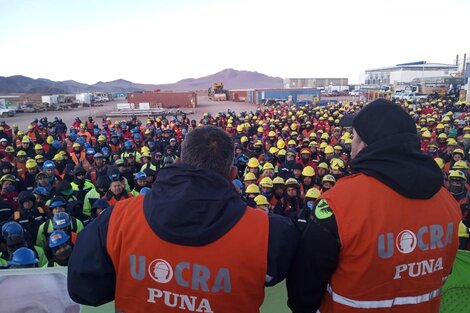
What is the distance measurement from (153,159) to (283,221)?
9.06 meters

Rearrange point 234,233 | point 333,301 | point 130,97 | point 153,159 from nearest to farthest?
1. point 234,233
2. point 333,301
3. point 153,159
4. point 130,97

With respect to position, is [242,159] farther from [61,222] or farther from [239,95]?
[239,95]

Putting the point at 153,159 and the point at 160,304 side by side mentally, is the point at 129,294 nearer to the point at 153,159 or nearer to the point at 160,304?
the point at 160,304

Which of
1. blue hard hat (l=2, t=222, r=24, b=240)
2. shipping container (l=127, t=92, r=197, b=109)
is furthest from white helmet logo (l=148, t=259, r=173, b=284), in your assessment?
shipping container (l=127, t=92, r=197, b=109)

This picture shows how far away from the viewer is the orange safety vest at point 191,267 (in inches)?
51.8

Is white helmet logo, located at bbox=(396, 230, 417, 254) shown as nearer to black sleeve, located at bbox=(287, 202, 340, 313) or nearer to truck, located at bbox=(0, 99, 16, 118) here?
black sleeve, located at bbox=(287, 202, 340, 313)

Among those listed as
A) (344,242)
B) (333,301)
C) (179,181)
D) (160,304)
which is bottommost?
(333,301)

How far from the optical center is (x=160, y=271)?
136 centimetres

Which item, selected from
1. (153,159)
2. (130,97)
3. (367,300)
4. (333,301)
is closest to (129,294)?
(333,301)

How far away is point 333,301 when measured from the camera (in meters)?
1.59

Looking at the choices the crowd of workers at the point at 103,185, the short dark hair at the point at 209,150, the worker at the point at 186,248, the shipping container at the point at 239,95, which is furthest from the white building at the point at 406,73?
the worker at the point at 186,248

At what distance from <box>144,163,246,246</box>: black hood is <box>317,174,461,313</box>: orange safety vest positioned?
50cm

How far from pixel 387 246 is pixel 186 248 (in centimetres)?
86

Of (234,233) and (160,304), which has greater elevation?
(234,233)
